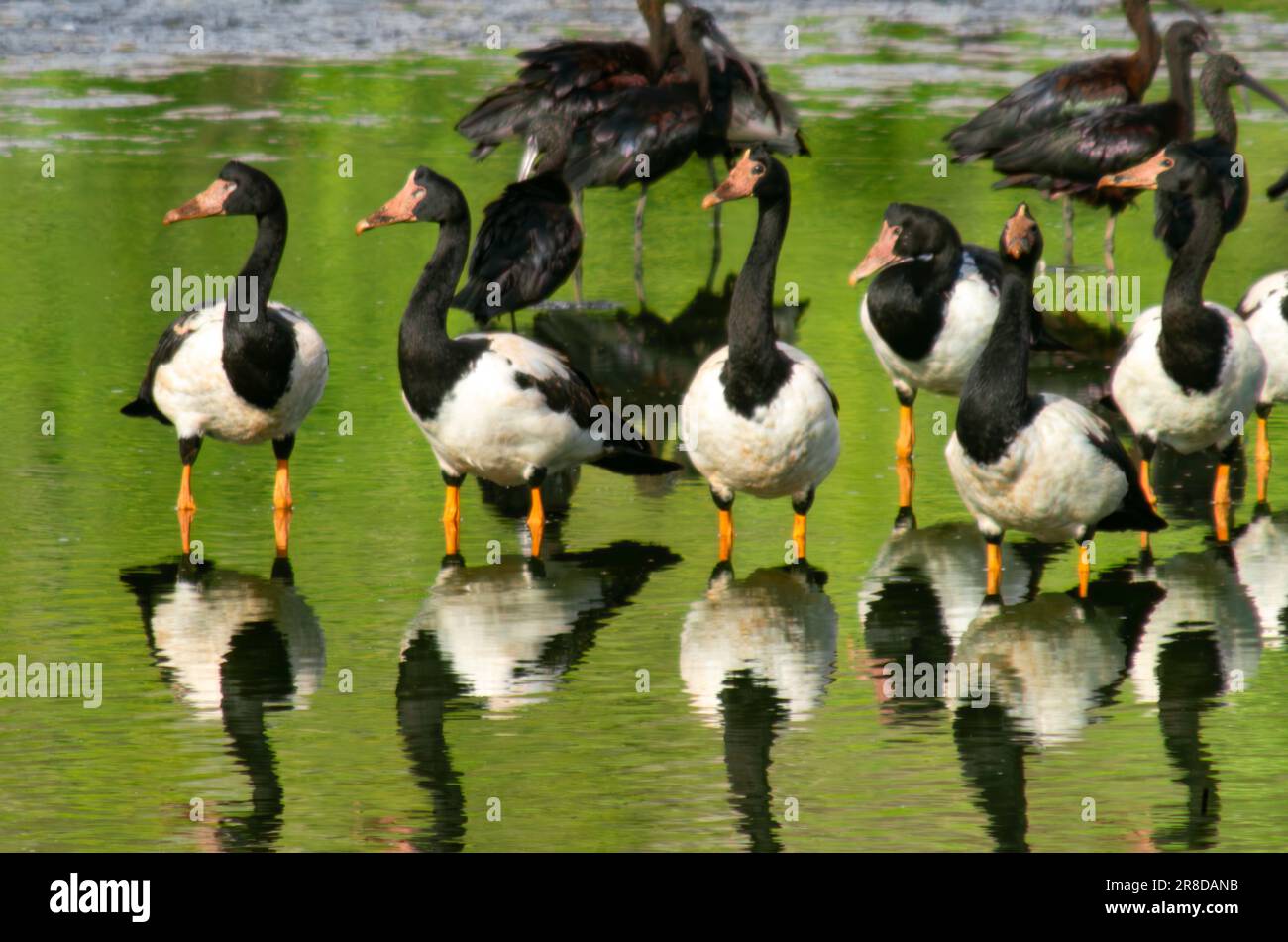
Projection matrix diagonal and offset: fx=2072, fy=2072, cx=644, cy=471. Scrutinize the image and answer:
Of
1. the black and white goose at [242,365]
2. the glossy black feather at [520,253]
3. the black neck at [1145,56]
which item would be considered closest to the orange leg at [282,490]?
the black and white goose at [242,365]

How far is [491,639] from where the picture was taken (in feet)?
30.2

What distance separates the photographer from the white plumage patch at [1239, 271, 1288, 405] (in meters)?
11.3

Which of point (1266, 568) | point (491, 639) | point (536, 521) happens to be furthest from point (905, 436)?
point (491, 639)

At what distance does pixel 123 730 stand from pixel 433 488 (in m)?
3.83

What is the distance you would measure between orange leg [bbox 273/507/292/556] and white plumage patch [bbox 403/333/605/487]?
0.92 metres

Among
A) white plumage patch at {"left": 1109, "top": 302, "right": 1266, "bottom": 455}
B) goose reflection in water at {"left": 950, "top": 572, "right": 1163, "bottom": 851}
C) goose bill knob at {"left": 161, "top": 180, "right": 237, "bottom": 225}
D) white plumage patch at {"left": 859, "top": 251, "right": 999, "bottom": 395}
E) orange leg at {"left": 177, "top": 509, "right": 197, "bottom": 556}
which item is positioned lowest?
goose reflection in water at {"left": 950, "top": 572, "right": 1163, "bottom": 851}

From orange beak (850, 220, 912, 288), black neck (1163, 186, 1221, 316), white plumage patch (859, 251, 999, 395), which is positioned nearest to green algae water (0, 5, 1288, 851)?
white plumage patch (859, 251, 999, 395)

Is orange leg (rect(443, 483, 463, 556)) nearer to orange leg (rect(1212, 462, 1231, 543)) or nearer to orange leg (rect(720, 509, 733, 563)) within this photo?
orange leg (rect(720, 509, 733, 563))

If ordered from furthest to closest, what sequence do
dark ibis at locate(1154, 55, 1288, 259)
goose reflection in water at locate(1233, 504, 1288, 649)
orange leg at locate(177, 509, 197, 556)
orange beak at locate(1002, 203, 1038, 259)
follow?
dark ibis at locate(1154, 55, 1288, 259) < orange leg at locate(177, 509, 197, 556) < goose reflection in water at locate(1233, 504, 1288, 649) < orange beak at locate(1002, 203, 1038, 259)

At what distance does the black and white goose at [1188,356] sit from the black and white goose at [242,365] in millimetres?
4221

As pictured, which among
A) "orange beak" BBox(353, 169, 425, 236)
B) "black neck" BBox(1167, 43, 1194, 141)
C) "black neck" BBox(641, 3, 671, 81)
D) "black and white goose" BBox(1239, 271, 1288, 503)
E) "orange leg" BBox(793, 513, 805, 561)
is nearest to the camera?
"orange leg" BBox(793, 513, 805, 561)

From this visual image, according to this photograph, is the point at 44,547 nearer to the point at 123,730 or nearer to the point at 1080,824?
the point at 123,730

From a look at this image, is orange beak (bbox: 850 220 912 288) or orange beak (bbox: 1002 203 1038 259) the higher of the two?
orange beak (bbox: 850 220 912 288)

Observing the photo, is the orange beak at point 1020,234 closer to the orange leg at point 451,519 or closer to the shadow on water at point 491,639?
the shadow on water at point 491,639
